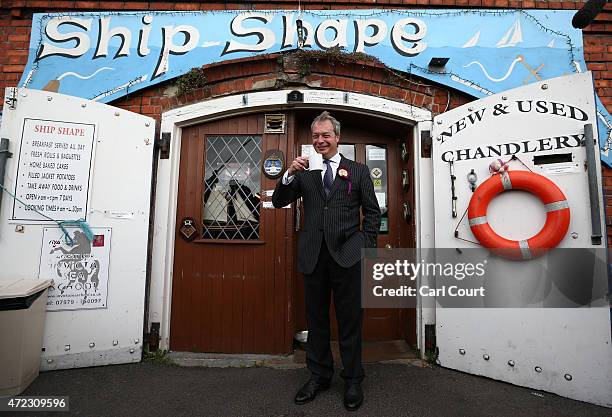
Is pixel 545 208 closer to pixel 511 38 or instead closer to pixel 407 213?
pixel 407 213

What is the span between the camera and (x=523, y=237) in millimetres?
2713

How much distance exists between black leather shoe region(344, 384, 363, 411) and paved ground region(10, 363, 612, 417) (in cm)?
6

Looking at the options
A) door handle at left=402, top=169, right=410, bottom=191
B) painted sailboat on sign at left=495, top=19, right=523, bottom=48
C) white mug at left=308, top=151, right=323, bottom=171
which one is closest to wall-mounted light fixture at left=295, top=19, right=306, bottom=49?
white mug at left=308, top=151, right=323, bottom=171

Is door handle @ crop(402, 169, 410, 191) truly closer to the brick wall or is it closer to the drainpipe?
the brick wall

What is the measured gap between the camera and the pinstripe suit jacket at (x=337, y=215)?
2.27 metres

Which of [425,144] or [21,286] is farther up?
[425,144]

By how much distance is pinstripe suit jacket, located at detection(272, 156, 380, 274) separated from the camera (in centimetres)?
227

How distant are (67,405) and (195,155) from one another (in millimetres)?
2306

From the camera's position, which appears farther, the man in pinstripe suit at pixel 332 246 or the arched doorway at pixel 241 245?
the arched doorway at pixel 241 245

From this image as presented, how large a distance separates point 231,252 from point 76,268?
1.38 metres

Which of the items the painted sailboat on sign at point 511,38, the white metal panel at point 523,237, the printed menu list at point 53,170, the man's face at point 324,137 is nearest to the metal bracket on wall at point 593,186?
the white metal panel at point 523,237

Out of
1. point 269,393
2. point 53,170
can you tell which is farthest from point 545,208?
point 53,170

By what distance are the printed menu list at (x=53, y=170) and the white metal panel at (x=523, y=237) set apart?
10.8 ft

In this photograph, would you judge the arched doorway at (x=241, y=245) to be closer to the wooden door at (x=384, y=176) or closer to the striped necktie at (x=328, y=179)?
the wooden door at (x=384, y=176)
